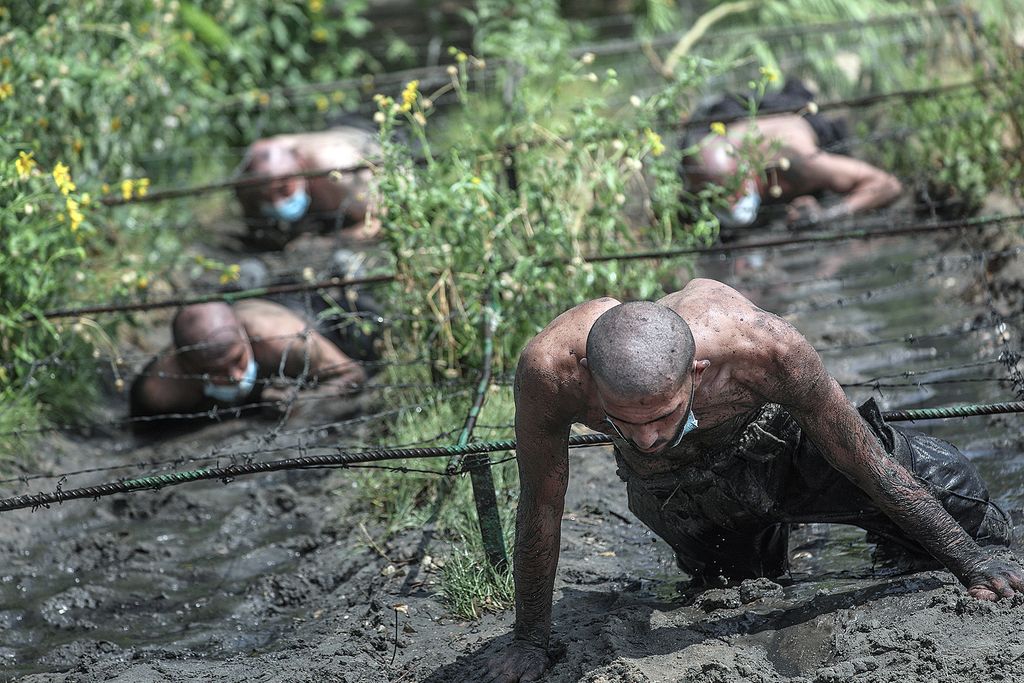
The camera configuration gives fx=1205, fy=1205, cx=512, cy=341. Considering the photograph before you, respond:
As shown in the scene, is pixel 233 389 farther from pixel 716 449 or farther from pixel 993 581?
pixel 993 581

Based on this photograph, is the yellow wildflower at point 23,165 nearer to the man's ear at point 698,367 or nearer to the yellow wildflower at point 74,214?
the yellow wildflower at point 74,214

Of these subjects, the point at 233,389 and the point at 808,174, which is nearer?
the point at 233,389

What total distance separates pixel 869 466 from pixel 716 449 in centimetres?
41

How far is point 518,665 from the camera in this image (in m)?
3.12

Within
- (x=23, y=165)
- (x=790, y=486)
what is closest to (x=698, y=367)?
(x=790, y=486)

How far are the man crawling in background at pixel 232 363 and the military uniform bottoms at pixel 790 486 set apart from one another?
2.79 meters

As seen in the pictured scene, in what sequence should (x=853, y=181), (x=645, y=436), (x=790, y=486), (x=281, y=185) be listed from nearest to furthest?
1. (x=645, y=436)
2. (x=790, y=486)
3. (x=853, y=181)
4. (x=281, y=185)

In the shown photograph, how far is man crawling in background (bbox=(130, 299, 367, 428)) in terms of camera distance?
19.0 ft

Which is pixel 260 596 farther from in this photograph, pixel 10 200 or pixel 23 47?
pixel 23 47

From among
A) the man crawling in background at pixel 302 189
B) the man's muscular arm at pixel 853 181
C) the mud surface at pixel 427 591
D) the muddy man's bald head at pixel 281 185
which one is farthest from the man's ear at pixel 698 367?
the muddy man's bald head at pixel 281 185

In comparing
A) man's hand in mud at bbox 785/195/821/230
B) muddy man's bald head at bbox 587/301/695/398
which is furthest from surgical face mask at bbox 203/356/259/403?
muddy man's bald head at bbox 587/301/695/398

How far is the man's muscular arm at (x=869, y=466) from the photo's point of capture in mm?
2777

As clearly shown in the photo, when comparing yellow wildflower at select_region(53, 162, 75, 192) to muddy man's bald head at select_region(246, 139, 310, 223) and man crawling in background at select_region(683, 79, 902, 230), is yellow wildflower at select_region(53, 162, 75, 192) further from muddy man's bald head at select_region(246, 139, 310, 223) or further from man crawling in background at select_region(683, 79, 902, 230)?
man crawling in background at select_region(683, 79, 902, 230)

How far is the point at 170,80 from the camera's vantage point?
7.89 m
